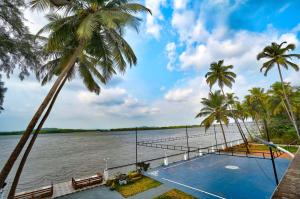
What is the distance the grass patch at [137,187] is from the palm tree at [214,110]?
1532cm

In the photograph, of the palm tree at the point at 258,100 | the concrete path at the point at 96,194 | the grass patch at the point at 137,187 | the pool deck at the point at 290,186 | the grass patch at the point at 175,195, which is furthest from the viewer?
the palm tree at the point at 258,100

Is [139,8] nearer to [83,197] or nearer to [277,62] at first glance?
[83,197]

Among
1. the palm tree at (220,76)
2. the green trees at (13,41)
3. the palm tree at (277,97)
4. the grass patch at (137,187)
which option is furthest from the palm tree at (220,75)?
the green trees at (13,41)

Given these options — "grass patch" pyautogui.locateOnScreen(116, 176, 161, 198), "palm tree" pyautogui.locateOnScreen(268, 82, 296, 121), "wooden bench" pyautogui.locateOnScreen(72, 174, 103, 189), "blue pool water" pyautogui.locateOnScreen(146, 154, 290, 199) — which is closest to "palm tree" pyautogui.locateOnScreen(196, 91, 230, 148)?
"blue pool water" pyautogui.locateOnScreen(146, 154, 290, 199)

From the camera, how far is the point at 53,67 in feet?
34.9

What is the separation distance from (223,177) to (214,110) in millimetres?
14249

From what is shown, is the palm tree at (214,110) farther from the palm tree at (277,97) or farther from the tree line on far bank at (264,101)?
the palm tree at (277,97)

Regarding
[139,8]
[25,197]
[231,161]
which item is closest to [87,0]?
[139,8]

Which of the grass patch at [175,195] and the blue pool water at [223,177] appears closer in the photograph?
the grass patch at [175,195]

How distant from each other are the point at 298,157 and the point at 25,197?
55.2ft

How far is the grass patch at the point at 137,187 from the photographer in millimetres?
13095

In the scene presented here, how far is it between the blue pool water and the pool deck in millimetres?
10645

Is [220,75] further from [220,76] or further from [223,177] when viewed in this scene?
[223,177]

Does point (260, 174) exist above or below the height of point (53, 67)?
below
